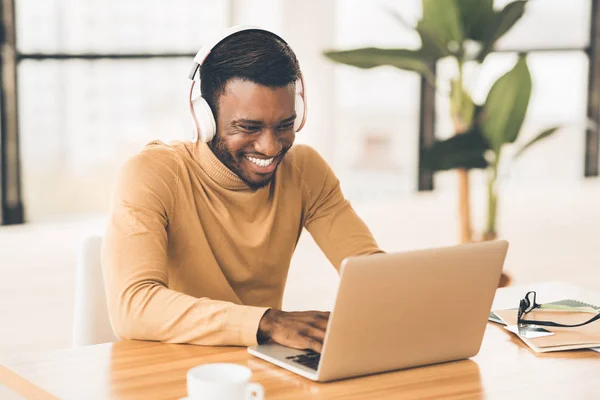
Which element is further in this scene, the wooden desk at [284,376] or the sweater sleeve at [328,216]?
the sweater sleeve at [328,216]

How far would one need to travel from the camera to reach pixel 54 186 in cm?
543

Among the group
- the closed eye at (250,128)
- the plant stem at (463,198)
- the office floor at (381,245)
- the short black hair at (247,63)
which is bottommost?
the office floor at (381,245)

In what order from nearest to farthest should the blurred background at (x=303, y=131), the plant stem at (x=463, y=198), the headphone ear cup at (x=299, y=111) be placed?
the headphone ear cup at (x=299, y=111), the plant stem at (x=463, y=198), the blurred background at (x=303, y=131)

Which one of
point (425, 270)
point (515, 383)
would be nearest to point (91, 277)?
point (425, 270)

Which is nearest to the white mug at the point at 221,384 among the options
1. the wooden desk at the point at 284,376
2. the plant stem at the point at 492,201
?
the wooden desk at the point at 284,376

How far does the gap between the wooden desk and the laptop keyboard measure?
0.12 feet

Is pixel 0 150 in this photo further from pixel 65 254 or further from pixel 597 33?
pixel 597 33

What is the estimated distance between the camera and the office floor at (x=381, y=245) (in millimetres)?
3904

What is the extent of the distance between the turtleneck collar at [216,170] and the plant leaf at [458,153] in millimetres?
2125

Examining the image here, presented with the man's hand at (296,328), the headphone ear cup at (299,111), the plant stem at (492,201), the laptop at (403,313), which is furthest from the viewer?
the plant stem at (492,201)

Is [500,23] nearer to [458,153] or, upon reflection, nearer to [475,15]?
[475,15]

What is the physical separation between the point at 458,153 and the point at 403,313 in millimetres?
2630

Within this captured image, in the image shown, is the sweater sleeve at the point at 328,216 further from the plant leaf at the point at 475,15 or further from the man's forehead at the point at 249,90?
the plant leaf at the point at 475,15

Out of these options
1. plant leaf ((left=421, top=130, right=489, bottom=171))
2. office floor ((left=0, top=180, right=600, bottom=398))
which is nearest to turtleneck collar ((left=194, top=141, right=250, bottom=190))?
office floor ((left=0, top=180, right=600, bottom=398))
